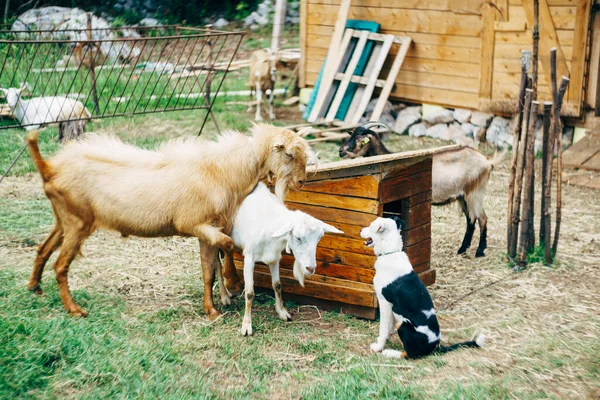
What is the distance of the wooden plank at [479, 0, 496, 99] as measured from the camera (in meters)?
11.2

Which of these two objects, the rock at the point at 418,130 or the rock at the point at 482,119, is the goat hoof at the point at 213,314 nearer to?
the rock at the point at 482,119

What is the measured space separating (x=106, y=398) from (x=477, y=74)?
8.95 m

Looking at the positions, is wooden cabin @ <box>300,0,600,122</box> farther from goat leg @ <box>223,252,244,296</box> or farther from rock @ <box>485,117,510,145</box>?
goat leg @ <box>223,252,244,296</box>

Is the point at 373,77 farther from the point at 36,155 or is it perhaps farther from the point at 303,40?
the point at 36,155

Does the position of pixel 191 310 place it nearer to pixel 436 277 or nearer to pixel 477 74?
pixel 436 277

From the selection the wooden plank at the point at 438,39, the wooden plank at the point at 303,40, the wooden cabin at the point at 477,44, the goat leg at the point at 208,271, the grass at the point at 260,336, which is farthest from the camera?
the wooden plank at the point at 303,40

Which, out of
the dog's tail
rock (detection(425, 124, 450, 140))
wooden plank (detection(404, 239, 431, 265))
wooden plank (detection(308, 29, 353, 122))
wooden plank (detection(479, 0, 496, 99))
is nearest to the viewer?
the dog's tail

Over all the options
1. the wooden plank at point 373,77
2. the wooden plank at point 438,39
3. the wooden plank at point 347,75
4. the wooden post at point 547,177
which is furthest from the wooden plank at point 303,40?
the wooden post at point 547,177

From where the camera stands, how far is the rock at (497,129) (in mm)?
11180

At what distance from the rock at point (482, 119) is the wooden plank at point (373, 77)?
1.85 m

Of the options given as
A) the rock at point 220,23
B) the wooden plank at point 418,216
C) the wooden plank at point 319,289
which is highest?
the rock at point 220,23

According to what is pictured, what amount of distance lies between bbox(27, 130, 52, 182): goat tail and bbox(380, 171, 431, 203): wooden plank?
255 cm

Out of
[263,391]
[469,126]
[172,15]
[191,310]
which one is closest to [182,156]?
[191,310]

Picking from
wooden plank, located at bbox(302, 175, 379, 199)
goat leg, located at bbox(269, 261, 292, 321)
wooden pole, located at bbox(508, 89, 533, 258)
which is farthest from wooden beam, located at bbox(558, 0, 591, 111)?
goat leg, located at bbox(269, 261, 292, 321)
